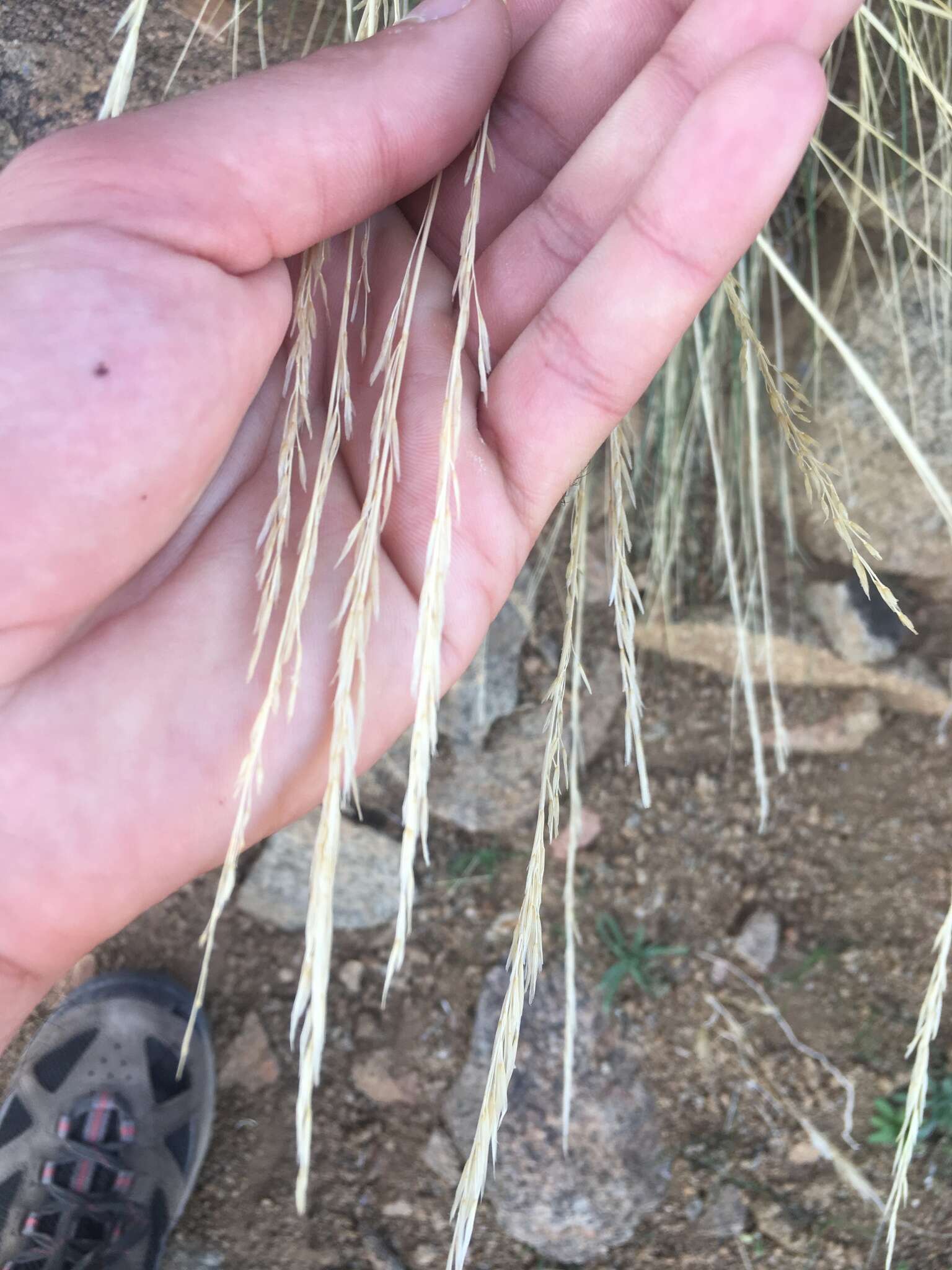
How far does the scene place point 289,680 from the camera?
2.84ft

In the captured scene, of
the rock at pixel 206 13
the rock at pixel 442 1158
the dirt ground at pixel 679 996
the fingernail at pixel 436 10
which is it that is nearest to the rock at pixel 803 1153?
the dirt ground at pixel 679 996

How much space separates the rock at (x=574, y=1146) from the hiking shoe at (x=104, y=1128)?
20.9 inches

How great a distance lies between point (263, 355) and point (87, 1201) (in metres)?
1.71

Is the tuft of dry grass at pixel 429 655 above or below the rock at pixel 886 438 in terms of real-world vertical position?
below

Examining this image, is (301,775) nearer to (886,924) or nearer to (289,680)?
(289,680)

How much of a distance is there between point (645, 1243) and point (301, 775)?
4.13 ft

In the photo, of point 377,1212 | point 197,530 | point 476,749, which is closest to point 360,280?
point 197,530

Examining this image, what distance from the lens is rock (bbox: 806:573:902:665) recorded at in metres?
1.67

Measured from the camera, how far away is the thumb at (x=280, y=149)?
2.67 ft

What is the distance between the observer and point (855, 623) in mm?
1669

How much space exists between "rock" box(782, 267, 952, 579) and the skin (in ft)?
2.45

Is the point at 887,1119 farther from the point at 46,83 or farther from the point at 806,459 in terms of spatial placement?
the point at 46,83

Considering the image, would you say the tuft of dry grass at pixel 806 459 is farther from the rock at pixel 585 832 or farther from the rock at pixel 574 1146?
the rock at pixel 574 1146

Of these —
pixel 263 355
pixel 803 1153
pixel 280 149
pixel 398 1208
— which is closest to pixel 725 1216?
pixel 803 1153
